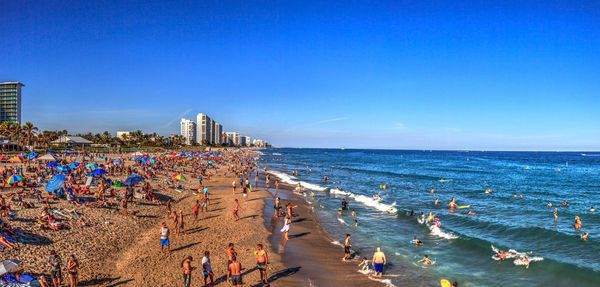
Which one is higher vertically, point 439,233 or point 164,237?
point 164,237

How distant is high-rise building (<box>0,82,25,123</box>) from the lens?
11500cm

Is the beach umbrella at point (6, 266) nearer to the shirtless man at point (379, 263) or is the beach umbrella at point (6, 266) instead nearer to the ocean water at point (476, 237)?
the shirtless man at point (379, 263)

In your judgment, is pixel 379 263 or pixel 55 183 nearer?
pixel 379 263

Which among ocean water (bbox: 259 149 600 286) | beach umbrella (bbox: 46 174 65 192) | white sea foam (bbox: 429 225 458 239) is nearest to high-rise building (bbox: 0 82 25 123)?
beach umbrella (bbox: 46 174 65 192)

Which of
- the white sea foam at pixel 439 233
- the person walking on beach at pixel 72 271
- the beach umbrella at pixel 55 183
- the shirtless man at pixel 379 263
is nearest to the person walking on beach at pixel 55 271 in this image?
the person walking on beach at pixel 72 271

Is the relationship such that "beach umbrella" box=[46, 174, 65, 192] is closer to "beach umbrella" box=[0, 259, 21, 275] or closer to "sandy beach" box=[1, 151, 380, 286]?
"sandy beach" box=[1, 151, 380, 286]

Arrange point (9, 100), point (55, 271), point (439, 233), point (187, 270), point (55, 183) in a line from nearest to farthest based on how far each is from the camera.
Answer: point (55, 271), point (187, 270), point (55, 183), point (439, 233), point (9, 100)

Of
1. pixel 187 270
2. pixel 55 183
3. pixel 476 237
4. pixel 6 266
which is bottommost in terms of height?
pixel 476 237

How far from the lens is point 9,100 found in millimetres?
115688

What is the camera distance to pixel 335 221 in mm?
20766

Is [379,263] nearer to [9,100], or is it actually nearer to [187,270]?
[187,270]

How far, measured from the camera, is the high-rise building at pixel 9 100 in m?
115

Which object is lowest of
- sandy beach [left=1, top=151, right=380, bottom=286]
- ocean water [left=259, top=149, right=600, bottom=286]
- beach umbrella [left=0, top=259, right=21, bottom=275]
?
ocean water [left=259, top=149, right=600, bottom=286]

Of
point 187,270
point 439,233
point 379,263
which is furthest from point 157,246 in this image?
point 439,233
